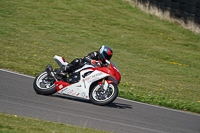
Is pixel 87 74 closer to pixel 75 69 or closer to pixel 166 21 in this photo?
pixel 75 69

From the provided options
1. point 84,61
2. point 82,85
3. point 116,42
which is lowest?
point 116,42

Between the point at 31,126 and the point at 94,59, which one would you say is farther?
the point at 94,59

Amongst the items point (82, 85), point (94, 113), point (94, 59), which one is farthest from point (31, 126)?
point (94, 59)

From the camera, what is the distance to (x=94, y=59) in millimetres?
8219


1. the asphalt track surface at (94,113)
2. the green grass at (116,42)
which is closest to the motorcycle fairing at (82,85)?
the asphalt track surface at (94,113)

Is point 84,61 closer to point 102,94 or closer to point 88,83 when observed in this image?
point 88,83

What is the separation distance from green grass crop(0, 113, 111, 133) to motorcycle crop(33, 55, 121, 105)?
2318 millimetres

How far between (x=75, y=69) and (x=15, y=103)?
6.59ft

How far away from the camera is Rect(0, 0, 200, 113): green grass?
39.9 ft

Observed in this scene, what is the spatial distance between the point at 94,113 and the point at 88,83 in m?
1.04

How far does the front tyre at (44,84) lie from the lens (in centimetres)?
812

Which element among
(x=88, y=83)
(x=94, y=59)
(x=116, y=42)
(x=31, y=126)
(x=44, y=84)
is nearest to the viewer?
(x=31, y=126)

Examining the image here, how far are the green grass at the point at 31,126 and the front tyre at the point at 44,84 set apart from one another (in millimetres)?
2468

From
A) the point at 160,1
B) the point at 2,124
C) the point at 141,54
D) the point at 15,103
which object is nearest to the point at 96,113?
the point at 15,103
